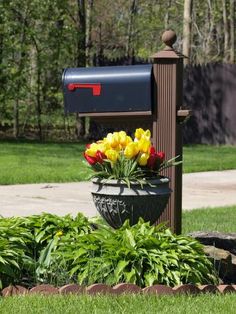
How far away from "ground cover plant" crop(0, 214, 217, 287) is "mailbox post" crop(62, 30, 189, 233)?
50.4 inches

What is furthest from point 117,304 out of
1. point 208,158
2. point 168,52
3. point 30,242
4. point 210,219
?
point 208,158

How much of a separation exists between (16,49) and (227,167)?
32.5 feet

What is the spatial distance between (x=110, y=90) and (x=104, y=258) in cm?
186

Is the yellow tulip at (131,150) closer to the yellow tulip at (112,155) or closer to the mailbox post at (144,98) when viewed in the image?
the yellow tulip at (112,155)

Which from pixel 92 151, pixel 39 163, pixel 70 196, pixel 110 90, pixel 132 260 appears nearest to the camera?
pixel 132 260

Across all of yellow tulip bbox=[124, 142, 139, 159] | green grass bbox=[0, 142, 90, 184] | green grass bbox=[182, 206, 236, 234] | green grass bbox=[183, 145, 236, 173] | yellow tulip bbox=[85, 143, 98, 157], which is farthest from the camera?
green grass bbox=[183, 145, 236, 173]

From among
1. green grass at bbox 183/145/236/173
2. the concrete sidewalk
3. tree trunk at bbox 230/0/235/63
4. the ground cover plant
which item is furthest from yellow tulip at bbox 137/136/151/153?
tree trunk at bbox 230/0/235/63

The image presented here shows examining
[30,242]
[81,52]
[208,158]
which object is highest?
[81,52]

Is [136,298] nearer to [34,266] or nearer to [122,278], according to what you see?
[122,278]

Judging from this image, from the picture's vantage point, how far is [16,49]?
2491cm

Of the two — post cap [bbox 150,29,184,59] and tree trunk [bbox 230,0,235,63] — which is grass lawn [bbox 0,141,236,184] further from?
tree trunk [bbox 230,0,235,63]

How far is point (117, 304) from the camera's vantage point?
480cm

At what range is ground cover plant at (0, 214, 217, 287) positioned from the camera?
5.21 meters

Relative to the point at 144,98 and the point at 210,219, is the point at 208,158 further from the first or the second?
the point at 144,98
